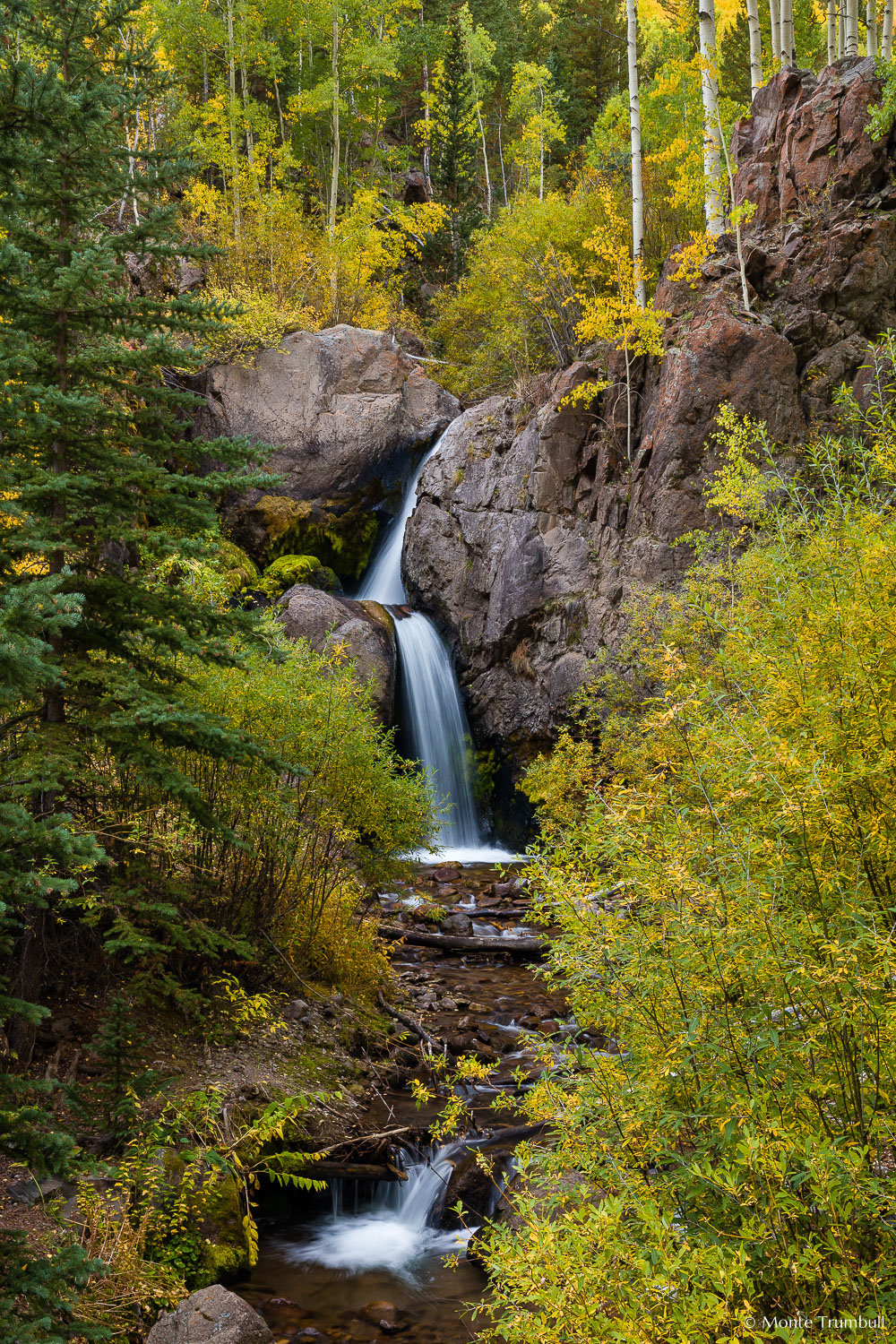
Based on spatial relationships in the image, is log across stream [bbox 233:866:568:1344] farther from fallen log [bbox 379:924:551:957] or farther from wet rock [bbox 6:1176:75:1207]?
fallen log [bbox 379:924:551:957]

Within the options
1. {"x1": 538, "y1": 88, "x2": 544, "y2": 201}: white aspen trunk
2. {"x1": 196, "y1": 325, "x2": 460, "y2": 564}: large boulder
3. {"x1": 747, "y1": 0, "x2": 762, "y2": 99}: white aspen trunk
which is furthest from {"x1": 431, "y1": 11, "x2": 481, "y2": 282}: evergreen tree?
{"x1": 747, "y1": 0, "x2": 762, "y2": 99}: white aspen trunk

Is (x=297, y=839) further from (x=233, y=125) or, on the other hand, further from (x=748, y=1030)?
(x=233, y=125)

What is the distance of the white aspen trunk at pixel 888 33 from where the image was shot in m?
16.8

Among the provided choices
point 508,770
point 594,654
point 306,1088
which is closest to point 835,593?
point 306,1088

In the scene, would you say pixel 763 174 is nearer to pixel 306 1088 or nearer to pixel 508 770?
pixel 508 770

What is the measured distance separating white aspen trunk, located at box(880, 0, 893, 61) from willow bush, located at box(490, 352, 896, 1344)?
19.5 m

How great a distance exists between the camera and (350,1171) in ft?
19.9

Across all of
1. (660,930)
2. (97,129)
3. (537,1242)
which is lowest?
(537,1242)

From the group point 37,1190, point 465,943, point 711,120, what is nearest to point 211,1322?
point 37,1190

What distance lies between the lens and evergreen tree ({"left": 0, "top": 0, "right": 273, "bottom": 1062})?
477cm

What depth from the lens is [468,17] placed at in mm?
33938

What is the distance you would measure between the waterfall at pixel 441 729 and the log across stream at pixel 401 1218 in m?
7.90

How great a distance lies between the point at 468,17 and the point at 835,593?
1580 inches

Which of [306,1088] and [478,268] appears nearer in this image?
[306,1088]
